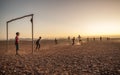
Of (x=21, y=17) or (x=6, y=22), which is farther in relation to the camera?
(x=6, y=22)

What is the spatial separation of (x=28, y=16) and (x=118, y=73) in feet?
44.7

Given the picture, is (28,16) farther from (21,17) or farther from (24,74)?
(24,74)

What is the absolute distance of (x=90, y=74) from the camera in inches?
409

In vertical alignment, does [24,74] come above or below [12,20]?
below

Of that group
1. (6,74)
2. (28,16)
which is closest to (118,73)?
(6,74)

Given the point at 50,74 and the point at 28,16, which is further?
the point at 28,16

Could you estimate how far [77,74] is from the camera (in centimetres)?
1037

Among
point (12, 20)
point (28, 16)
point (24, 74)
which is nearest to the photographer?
point (24, 74)

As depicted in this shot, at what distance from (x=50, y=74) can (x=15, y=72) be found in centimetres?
200

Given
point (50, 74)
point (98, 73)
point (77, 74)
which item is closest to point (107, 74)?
point (98, 73)

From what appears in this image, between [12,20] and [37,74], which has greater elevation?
[12,20]

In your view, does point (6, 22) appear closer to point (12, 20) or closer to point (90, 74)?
point (12, 20)

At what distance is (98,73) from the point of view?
34.5ft

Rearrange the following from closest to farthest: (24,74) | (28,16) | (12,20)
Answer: (24,74) → (28,16) → (12,20)
